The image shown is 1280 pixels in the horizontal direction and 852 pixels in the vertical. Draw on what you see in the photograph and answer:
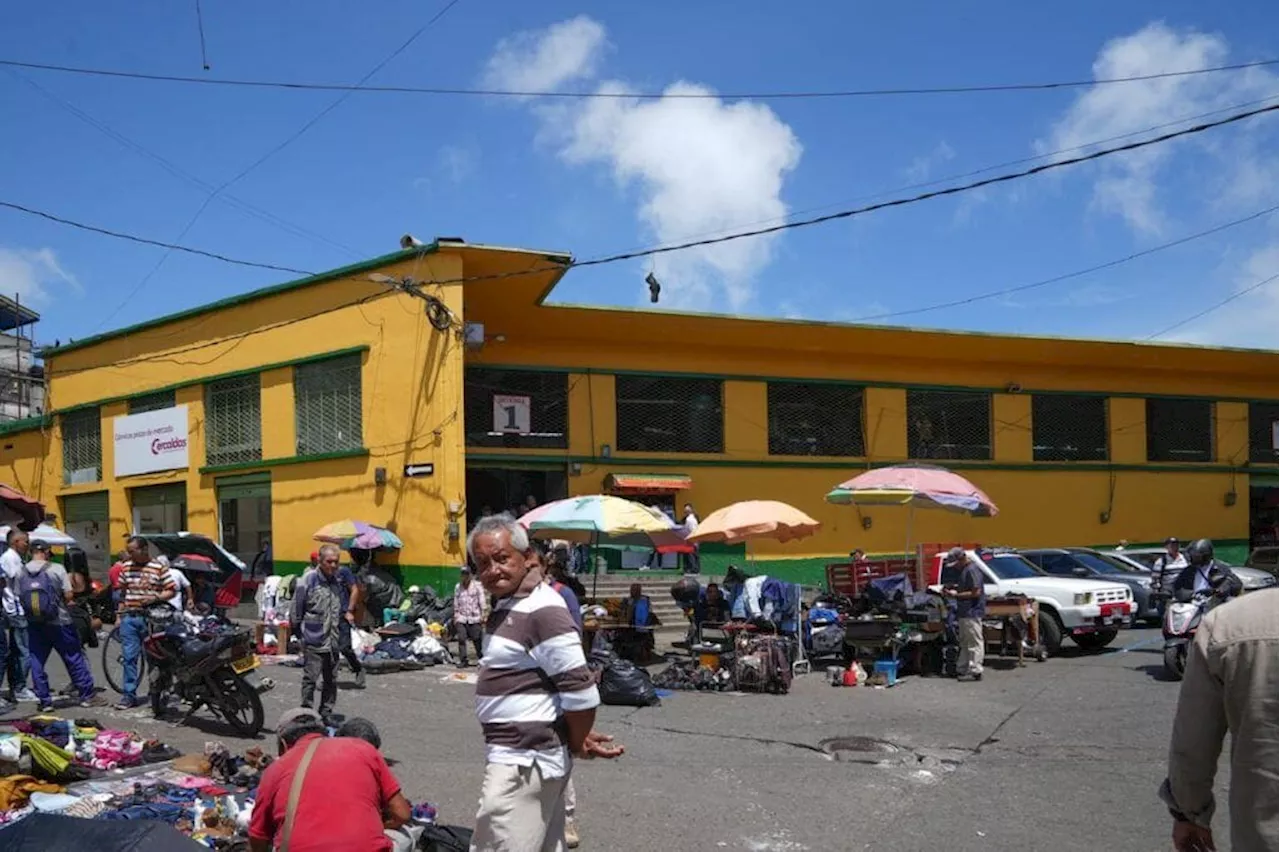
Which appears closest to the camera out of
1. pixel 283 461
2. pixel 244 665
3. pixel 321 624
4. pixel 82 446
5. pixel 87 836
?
pixel 87 836

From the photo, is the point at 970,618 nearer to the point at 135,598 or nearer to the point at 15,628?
the point at 135,598

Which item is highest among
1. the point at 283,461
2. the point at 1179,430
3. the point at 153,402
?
the point at 153,402

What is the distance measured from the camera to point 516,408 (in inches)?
915

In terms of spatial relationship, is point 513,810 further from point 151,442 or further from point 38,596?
point 151,442

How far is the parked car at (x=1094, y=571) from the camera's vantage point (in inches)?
719

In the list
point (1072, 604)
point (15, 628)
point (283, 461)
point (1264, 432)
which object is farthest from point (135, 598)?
point (1264, 432)

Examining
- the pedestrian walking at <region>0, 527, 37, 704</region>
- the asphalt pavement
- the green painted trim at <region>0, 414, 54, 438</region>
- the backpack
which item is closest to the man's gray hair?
the asphalt pavement

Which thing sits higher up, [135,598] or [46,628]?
[135,598]

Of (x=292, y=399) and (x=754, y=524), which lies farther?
(x=292, y=399)

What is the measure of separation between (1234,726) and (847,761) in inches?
247

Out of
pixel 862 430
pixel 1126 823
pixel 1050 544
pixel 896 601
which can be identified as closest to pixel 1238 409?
pixel 1050 544

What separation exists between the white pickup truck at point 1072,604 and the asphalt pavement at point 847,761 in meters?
1.75

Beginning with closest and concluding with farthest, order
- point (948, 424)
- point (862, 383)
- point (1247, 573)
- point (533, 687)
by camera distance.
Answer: point (533, 687)
point (1247, 573)
point (862, 383)
point (948, 424)

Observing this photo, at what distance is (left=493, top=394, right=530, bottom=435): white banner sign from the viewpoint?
23.0m
